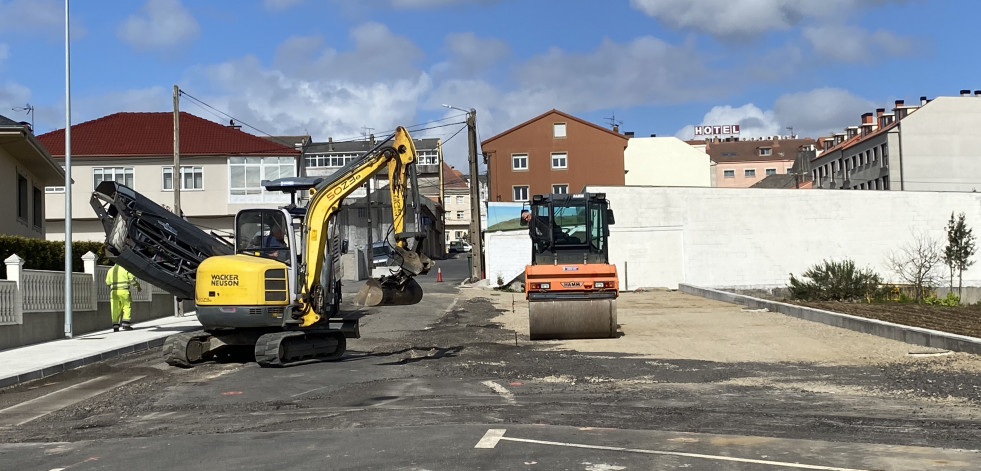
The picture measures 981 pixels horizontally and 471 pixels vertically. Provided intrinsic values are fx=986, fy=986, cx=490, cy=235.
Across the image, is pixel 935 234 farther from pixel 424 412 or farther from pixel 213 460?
pixel 213 460

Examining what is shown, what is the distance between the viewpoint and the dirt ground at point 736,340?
15094 mm

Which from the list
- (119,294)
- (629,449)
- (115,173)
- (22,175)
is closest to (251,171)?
(115,173)

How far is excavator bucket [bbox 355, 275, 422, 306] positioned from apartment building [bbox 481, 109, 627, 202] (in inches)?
2163

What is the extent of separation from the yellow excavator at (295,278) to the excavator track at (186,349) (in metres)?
0.02

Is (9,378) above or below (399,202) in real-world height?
below

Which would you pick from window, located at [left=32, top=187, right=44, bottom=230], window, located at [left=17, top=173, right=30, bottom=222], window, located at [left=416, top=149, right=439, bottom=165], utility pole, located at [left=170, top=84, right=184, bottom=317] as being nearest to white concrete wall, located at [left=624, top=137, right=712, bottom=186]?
window, located at [left=416, top=149, right=439, bottom=165]

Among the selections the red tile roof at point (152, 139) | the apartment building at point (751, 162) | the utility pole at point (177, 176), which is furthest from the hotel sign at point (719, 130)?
the utility pole at point (177, 176)

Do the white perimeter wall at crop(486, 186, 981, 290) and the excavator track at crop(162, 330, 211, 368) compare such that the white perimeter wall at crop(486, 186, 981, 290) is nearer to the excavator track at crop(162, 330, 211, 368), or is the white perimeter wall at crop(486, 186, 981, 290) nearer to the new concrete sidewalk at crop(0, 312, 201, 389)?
the new concrete sidewalk at crop(0, 312, 201, 389)

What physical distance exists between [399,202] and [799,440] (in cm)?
890

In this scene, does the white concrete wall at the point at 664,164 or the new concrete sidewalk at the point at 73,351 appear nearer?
the new concrete sidewalk at the point at 73,351

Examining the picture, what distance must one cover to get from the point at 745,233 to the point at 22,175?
2897 cm

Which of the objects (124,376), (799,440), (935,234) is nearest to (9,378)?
(124,376)

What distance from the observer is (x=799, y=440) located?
8.03 meters

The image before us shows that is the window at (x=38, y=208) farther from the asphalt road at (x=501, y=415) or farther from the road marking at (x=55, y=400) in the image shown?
the road marking at (x=55, y=400)
